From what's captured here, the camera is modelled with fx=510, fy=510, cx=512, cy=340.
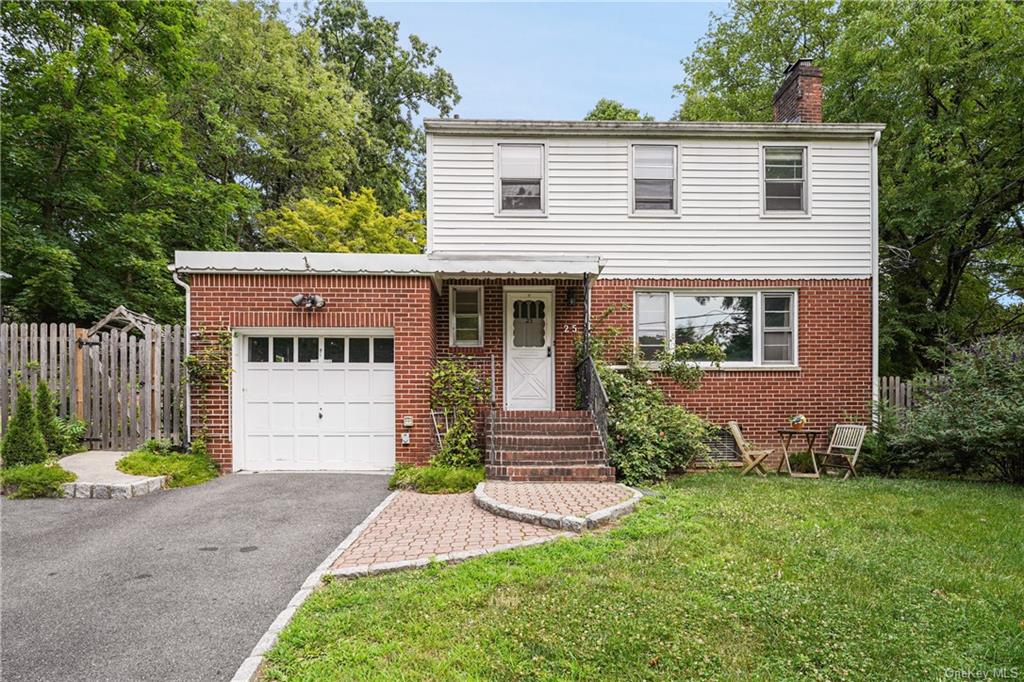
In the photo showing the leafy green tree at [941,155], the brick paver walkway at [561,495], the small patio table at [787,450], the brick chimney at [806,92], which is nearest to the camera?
the brick paver walkway at [561,495]

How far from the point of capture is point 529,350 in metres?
10.1

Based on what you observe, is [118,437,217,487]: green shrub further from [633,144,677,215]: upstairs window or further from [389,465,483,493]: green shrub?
[633,144,677,215]: upstairs window

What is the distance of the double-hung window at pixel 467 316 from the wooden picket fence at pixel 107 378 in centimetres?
474

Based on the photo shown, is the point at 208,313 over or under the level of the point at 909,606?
over

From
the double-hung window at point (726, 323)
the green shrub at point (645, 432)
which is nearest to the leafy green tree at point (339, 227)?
the double-hung window at point (726, 323)

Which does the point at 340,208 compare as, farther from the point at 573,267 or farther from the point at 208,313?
the point at 573,267

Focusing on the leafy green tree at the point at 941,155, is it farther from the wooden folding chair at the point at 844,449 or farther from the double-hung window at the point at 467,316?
the double-hung window at the point at 467,316

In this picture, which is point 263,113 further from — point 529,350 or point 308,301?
point 529,350

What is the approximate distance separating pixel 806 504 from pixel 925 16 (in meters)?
13.1

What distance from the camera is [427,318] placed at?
859cm

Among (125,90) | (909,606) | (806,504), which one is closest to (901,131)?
(806,504)

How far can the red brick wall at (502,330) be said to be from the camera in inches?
394

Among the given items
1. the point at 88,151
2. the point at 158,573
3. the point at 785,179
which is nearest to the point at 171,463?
the point at 158,573

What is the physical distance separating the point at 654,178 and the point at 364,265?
240 inches
